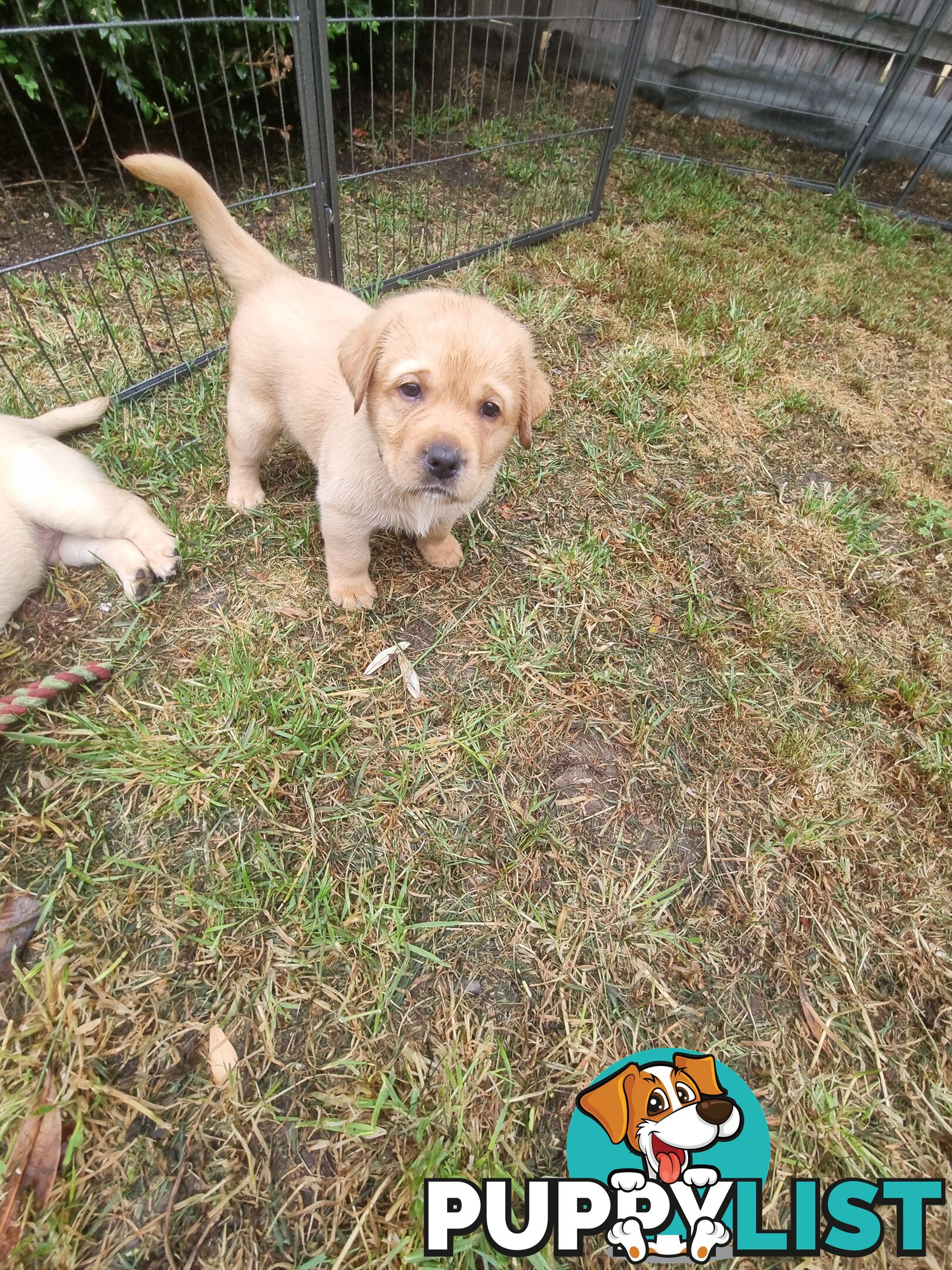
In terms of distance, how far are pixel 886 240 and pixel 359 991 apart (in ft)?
24.6

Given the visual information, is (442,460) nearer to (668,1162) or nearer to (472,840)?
(472,840)

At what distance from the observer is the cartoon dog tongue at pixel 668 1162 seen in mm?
1480

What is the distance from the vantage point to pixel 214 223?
2.29m

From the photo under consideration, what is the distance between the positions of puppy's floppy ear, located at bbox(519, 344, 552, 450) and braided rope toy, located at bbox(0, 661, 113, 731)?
63.5 inches

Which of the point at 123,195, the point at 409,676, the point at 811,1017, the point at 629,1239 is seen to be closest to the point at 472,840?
the point at 409,676

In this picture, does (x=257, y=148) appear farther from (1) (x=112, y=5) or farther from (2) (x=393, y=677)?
(2) (x=393, y=677)

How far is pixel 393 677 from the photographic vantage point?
2.25 metres

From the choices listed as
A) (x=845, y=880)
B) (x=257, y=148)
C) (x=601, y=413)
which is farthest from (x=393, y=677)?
(x=257, y=148)

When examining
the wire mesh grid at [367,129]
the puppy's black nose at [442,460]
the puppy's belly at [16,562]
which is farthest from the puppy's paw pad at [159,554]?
the puppy's black nose at [442,460]

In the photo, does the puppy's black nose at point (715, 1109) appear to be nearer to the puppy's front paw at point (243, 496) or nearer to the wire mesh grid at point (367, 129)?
the puppy's front paw at point (243, 496)

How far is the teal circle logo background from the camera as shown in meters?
1.47

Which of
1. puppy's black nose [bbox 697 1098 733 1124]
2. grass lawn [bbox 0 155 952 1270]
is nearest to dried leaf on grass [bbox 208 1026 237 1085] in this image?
grass lawn [bbox 0 155 952 1270]

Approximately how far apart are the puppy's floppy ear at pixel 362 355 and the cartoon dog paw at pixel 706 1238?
2251 mm

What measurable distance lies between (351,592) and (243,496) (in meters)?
0.71
